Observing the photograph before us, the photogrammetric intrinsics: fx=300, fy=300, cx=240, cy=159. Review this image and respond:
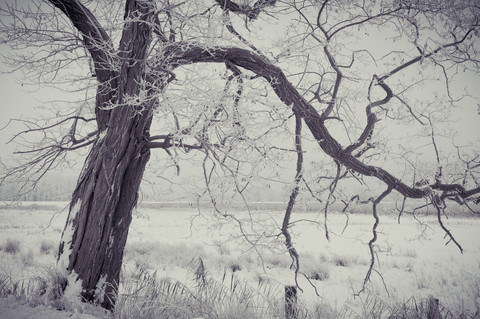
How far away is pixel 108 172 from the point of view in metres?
3.27

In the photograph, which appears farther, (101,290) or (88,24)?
(88,24)

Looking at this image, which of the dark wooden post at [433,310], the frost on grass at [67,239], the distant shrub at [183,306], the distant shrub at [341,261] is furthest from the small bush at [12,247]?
the dark wooden post at [433,310]

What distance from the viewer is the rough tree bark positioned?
315 cm

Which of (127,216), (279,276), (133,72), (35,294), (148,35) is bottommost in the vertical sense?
(279,276)

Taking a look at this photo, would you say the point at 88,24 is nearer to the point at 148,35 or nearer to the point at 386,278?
the point at 148,35

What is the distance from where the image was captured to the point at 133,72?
11.1 ft

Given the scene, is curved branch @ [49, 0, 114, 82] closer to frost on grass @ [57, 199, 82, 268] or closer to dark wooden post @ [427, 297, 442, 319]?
frost on grass @ [57, 199, 82, 268]

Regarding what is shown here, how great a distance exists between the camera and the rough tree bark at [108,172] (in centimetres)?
315

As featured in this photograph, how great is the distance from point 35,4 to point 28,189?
231 cm

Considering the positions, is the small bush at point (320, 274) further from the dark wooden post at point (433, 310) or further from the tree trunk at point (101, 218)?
the tree trunk at point (101, 218)

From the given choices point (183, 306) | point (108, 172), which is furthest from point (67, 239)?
point (183, 306)

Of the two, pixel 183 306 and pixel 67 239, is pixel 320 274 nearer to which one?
pixel 183 306

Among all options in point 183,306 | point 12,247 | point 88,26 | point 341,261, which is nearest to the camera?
point 183,306

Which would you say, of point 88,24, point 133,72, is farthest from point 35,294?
point 88,24
